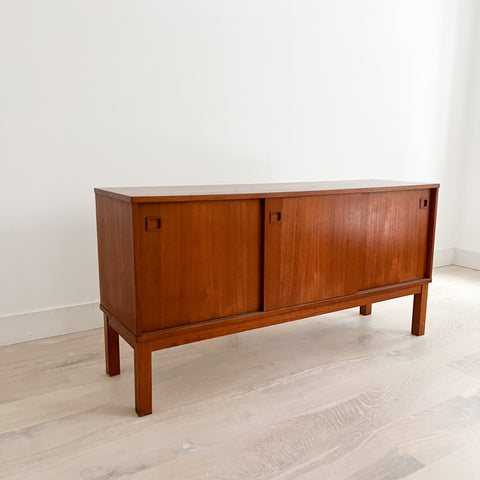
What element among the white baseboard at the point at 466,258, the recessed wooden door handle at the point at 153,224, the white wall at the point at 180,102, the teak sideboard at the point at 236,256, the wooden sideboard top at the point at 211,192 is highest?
the white wall at the point at 180,102

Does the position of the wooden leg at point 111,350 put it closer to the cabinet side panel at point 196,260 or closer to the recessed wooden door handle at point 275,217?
the cabinet side panel at point 196,260

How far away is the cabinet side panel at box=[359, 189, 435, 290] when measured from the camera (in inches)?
79.5

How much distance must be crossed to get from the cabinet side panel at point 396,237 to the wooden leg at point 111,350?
1.02 meters

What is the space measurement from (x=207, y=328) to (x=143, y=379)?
0.86 feet

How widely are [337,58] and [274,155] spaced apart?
71cm

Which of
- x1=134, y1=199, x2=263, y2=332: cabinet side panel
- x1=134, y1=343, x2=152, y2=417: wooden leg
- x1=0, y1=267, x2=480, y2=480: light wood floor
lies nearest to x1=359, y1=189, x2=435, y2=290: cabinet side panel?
x1=0, y1=267, x2=480, y2=480: light wood floor

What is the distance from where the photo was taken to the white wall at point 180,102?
2.05m

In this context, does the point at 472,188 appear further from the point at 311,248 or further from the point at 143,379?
the point at 143,379

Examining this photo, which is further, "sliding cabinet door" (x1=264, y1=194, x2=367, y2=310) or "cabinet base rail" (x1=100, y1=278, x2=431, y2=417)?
"sliding cabinet door" (x1=264, y1=194, x2=367, y2=310)

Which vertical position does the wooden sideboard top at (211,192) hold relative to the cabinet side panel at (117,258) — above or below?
above

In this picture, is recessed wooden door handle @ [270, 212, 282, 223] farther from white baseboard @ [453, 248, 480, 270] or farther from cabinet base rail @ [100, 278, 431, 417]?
white baseboard @ [453, 248, 480, 270]

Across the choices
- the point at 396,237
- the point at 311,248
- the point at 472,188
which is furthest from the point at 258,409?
the point at 472,188

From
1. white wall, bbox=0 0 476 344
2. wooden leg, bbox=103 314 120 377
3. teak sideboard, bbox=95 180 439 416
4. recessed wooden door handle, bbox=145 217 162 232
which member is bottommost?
wooden leg, bbox=103 314 120 377

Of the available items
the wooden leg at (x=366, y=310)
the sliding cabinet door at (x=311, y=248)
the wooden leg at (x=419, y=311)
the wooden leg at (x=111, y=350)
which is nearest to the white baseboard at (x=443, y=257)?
the wooden leg at (x=366, y=310)
